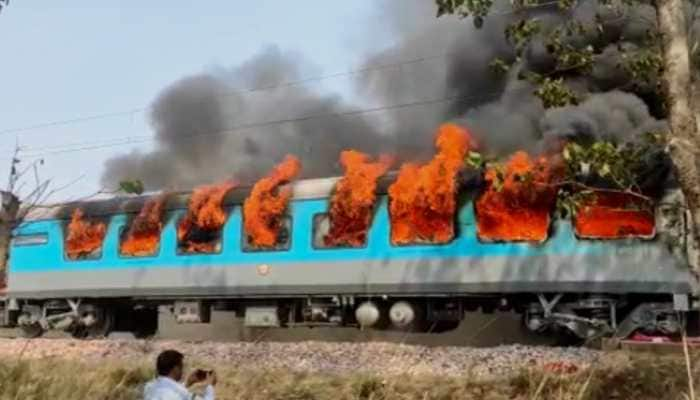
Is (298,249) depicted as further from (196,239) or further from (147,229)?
(147,229)

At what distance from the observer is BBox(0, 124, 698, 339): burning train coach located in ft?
41.9

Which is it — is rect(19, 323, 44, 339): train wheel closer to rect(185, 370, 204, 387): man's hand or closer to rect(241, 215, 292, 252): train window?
rect(241, 215, 292, 252): train window

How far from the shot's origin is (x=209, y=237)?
16.6 metres

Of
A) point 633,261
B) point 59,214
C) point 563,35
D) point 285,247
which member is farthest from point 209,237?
point 563,35

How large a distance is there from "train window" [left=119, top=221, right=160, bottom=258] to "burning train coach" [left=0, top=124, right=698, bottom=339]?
Result: 27mm

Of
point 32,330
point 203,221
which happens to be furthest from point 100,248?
point 32,330

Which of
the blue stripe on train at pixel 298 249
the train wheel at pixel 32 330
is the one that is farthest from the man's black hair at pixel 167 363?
the train wheel at pixel 32 330

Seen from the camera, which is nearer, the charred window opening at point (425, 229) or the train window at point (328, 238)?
the charred window opening at point (425, 229)

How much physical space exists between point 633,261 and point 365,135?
9798mm

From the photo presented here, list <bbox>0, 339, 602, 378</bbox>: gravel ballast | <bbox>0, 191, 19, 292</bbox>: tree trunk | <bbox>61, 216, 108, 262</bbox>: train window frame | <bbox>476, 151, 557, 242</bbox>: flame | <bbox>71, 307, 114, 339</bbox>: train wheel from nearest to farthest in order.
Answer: <bbox>0, 191, 19, 292</bbox>: tree trunk
<bbox>0, 339, 602, 378</bbox>: gravel ballast
<bbox>476, 151, 557, 242</bbox>: flame
<bbox>61, 216, 108, 262</bbox>: train window frame
<bbox>71, 307, 114, 339</bbox>: train wheel

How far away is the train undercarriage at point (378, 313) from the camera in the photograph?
12.8 m

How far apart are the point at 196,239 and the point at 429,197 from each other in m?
4.92

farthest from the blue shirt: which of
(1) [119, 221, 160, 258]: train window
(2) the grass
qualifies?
(1) [119, 221, 160, 258]: train window

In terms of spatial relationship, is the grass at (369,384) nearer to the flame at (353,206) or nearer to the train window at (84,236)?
the flame at (353,206)
